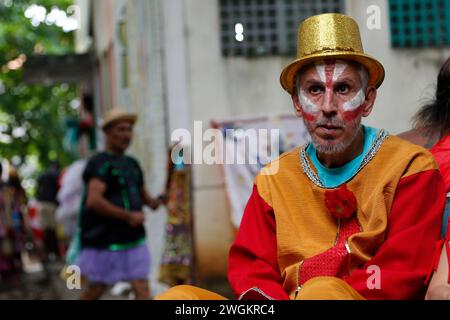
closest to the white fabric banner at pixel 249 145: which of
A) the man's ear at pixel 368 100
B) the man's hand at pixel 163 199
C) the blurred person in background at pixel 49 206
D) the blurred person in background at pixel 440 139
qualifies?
the man's hand at pixel 163 199

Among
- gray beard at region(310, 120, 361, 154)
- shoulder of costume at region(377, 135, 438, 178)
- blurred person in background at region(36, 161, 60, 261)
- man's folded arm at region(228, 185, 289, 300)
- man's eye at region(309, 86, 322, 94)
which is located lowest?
blurred person in background at region(36, 161, 60, 261)

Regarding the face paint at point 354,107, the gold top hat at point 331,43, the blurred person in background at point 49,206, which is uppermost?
the gold top hat at point 331,43

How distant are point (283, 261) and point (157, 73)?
6584 millimetres

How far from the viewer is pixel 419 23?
32.1 ft

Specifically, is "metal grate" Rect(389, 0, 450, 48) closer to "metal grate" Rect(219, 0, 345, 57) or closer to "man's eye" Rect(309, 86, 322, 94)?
"metal grate" Rect(219, 0, 345, 57)

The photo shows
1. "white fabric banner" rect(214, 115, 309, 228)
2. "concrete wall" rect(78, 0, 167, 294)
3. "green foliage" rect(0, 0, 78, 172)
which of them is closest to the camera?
"white fabric banner" rect(214, 115, 309, 228)

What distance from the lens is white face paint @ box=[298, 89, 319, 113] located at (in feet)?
12.6

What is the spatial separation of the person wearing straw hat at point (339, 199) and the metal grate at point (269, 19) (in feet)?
19.3

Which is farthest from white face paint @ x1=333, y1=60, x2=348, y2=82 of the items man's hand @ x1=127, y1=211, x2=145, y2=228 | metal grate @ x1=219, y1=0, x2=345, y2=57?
metal grate @ x1=219, y1=0, x2=345, y2=57

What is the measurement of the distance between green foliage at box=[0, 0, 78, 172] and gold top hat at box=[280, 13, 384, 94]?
14256 mm

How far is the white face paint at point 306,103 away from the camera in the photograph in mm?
3830

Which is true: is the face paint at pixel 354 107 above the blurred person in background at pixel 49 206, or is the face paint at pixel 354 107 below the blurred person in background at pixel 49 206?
above

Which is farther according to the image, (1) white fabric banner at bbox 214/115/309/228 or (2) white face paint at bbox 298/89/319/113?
(1) white fabric banner at bbox 214/115/309/228

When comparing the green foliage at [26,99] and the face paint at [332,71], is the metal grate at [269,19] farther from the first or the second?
the green foliage at [26,99]
